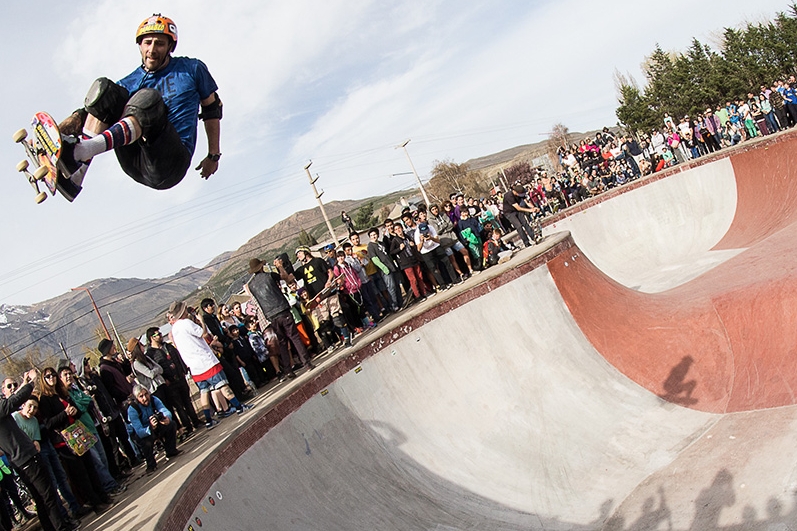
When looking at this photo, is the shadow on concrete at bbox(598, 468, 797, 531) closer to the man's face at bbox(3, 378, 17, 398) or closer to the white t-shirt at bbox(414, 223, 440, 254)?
the white t-shirt at bbox(414, 223, 440, 254)

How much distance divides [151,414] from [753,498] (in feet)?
18.1

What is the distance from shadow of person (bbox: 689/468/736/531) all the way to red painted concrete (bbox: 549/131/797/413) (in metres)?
1.32

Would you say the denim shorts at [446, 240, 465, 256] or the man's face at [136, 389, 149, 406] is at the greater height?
the denim shorts at [446, 240, 465, 256]

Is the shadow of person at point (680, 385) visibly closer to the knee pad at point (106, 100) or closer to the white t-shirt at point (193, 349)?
the white t-shirt at point (193, 349)

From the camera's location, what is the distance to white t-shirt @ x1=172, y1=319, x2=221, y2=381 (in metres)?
6.79

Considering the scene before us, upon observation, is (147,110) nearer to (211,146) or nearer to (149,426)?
(211,146)

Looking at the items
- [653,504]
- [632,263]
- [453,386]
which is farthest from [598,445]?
[632,263]

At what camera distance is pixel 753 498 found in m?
4.76

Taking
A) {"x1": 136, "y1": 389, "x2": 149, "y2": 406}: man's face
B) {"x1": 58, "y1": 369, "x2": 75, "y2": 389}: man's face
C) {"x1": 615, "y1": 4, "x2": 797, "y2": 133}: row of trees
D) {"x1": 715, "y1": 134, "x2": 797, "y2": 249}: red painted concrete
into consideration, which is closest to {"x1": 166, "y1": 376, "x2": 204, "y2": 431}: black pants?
{"x1": 136, "y1": 389, "x2": 149, "y2": 406}: man's face

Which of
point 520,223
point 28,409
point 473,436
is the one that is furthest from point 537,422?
point 520,223

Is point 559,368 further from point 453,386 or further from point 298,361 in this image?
point 298,361

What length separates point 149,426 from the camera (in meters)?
5.96

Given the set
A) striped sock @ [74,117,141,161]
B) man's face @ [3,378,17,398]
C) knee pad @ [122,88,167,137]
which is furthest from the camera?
man's face @ [3,378,17,398]

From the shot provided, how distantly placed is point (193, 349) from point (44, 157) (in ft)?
12.7
